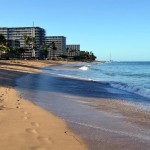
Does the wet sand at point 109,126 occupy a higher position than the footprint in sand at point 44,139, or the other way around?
the footprint in sand at point 44,139

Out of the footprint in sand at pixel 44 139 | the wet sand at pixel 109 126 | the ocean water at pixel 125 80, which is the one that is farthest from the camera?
the ocean water at pixel 125 80

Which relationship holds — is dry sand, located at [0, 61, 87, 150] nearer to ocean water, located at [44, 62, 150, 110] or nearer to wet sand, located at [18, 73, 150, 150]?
wet sand, located at [18, 73, 150, 150]

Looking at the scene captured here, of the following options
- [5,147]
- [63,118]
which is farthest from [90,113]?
[5,147]

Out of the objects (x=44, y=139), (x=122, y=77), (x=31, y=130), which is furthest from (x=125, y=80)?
(x=44, y=139)

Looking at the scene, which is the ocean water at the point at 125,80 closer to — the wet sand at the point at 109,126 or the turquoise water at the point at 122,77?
the turquoise water at the point at 122,77

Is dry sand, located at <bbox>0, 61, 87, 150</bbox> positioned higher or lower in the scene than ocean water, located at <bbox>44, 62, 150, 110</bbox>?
higher

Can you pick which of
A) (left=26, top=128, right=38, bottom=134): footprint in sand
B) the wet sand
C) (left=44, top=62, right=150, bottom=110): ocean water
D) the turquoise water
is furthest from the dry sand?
the turquoise water

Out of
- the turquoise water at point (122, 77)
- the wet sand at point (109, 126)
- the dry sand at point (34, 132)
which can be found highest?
the dry sand at point (34, 132)

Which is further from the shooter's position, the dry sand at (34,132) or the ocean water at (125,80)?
the ocean water at (125,80)

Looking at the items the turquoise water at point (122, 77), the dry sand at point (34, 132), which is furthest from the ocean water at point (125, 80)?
the dry sand at point (34, 132)

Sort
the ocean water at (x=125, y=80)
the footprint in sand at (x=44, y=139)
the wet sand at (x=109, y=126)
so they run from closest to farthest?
1. the footprint in sand at (x=44, y=139)
2. the wet sand at (x=109, y=126)
3. the ocean water at (x=125, y=80)

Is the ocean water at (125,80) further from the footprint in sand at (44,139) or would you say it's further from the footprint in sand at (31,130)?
the footprint in sand at (44,139)

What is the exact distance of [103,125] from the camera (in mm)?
8812

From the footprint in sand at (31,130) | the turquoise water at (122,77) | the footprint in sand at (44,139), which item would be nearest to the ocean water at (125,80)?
the turquoise water at (122,77)
